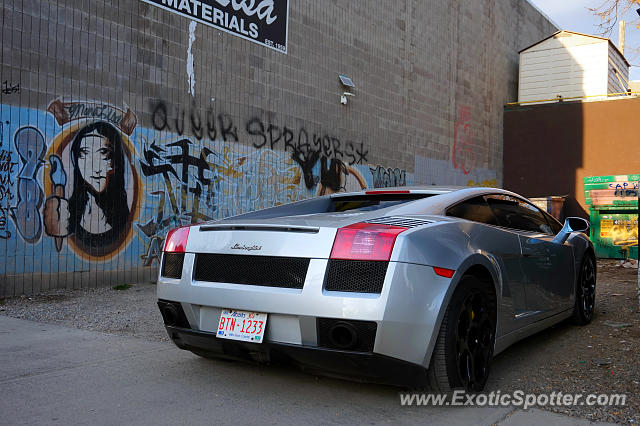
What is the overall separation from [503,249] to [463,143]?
14.1 meters

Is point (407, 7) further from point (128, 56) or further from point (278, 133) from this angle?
point (128, 56)

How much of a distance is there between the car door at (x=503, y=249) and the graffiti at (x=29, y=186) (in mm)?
5825

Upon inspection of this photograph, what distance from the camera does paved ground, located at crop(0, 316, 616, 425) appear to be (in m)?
3.23

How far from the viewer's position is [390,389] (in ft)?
12.2

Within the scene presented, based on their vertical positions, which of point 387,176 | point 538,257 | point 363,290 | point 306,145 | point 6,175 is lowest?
point 363,290

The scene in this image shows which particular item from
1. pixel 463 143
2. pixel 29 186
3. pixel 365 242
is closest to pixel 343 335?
pixel 365 242

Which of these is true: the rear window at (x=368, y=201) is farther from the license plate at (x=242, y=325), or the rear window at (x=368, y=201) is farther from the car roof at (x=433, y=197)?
the license plate at (x=242, y=325)

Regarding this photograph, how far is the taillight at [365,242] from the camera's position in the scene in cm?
322

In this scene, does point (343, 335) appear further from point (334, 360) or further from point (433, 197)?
point (433, 197)

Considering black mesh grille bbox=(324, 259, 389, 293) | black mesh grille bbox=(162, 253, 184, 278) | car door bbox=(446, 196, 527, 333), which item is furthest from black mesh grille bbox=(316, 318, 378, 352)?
black mesh grille bbox=(162, 253, 184, 278)

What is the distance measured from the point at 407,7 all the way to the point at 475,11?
13.4ft

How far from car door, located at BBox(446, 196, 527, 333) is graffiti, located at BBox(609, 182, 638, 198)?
12304 millimetres

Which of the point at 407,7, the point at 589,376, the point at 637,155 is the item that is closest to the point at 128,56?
the point at 589,376

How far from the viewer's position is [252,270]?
3.55 m
